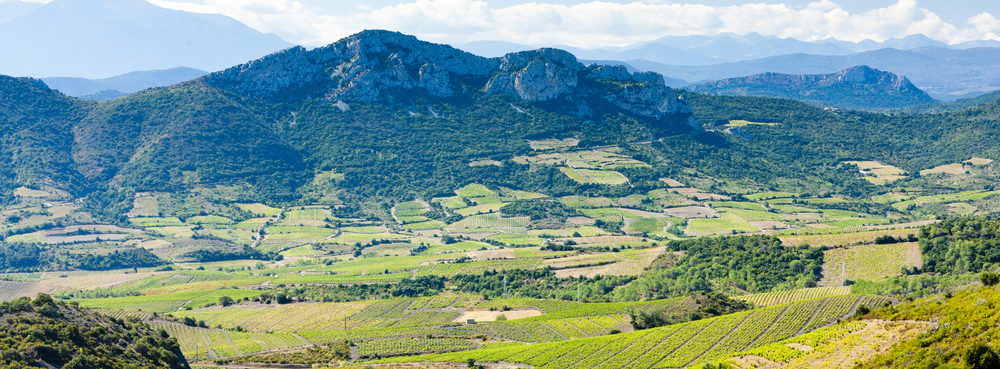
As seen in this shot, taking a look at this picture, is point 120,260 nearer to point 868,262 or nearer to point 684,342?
point 684,342

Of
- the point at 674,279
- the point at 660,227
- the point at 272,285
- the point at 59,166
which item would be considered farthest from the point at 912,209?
the point at 59,166

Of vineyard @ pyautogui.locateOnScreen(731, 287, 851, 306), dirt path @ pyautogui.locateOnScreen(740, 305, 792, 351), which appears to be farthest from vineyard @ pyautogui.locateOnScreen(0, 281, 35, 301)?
dirt path @ pyautogui.locateOnScreen(740, 305, 792, 351)

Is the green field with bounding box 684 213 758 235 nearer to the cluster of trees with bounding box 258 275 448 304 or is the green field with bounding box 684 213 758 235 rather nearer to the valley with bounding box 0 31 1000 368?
the valley with bounding box 0 31 1000 368

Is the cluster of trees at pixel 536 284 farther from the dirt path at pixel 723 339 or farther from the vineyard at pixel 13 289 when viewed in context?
the vineyard at pixel 13 289

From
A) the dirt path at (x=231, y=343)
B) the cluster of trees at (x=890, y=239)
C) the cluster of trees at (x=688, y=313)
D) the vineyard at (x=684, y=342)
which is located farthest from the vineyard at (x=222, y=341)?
the cluster of trees at (x=890, y=239)

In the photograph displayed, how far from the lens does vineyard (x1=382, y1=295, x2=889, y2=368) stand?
64.8 metres

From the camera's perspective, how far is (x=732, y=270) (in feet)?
342

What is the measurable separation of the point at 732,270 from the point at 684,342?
39081mm

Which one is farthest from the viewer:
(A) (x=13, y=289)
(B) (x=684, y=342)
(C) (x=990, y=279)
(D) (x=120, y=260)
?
(D) (x=120, y=260)

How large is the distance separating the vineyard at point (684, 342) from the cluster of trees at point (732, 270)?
22600 millimetres

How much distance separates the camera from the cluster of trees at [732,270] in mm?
98875

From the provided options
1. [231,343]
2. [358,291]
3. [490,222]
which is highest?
[231,343]

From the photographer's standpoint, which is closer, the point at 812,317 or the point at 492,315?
the point at 812,317

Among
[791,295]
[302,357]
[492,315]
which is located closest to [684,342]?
[791,295]
